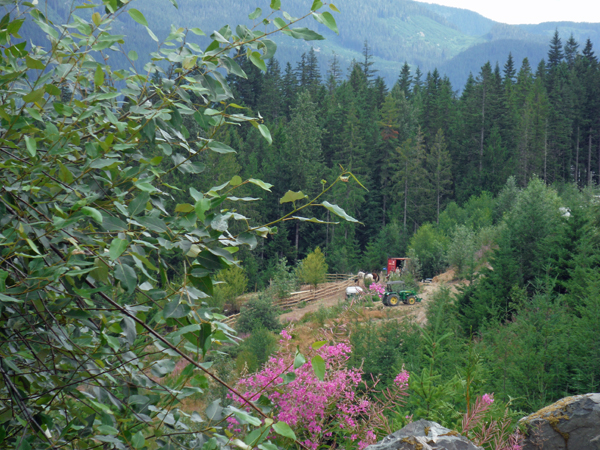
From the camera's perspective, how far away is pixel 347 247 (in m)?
40.5

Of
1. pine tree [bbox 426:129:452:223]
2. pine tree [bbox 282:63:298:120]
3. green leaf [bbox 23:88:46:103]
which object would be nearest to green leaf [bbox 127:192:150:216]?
green leaf [bbox 23:88:46:103]

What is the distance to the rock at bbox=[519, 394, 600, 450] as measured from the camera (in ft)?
11.2

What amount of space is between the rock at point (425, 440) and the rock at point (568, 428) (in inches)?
63.3

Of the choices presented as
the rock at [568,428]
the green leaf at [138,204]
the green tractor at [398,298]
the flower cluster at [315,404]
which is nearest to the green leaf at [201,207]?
the green leaf at [138,204]

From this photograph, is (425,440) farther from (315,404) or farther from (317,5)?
(317,5)

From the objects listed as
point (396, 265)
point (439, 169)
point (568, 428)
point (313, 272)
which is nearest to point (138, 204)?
point (568, 428)

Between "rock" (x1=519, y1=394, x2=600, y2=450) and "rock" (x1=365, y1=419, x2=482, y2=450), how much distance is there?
1.61 meters

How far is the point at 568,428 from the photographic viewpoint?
3.47 m

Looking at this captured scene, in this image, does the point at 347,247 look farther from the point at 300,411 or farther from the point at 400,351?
the point at 300,411

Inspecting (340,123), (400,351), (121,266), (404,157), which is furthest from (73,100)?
(340,123)

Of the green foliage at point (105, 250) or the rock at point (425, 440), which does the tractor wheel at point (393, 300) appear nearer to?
the rock at point (425, 440)

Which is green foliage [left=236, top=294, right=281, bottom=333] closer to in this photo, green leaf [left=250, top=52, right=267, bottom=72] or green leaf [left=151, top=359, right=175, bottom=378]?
Answer: green leaf [left=151, top=359, right=175, bottom=378]

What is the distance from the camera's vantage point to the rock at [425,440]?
2.21 meters

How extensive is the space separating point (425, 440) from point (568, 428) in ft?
6.48
